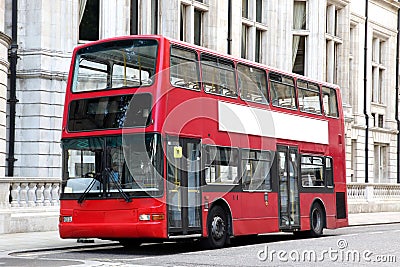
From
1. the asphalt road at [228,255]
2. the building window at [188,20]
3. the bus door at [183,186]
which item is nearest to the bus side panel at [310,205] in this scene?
the asphalt road at [228,255]

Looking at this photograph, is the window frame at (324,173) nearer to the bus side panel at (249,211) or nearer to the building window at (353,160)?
the bus side panel at (249,211)

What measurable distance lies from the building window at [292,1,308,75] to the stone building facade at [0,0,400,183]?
0.05m

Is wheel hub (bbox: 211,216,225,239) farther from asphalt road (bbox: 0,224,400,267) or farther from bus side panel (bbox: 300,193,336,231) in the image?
bus side panel (bbox: 300,193,336,231)

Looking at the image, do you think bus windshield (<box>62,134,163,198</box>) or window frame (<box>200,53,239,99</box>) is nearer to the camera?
bus windshield (<box>62,134,163,198</box>)

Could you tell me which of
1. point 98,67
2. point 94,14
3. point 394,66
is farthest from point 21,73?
point 394,66

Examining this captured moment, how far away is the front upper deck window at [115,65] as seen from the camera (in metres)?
17.2

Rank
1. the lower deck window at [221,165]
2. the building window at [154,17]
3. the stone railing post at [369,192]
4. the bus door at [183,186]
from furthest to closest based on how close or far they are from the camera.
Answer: the stone railing post at [369,192] → the building window at [154,17] → the lower deck window at [221,165] → the bus door at [183,186]

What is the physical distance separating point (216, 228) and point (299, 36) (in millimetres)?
25899

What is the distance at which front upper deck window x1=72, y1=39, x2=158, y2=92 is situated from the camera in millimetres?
17188

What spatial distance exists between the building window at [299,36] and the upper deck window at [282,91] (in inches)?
820

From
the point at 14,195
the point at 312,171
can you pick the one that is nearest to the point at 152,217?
the point at 14,195

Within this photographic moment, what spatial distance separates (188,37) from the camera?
3516cm

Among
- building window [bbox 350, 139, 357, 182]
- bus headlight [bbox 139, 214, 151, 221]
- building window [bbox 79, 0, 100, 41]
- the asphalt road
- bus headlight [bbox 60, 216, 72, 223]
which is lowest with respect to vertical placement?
the asphalt road

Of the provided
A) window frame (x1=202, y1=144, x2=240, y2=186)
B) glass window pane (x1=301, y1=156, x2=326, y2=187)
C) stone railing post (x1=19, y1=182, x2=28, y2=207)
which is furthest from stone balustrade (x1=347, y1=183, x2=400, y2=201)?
window frame (x1=202, y1=144, x2=240, y2=186)
